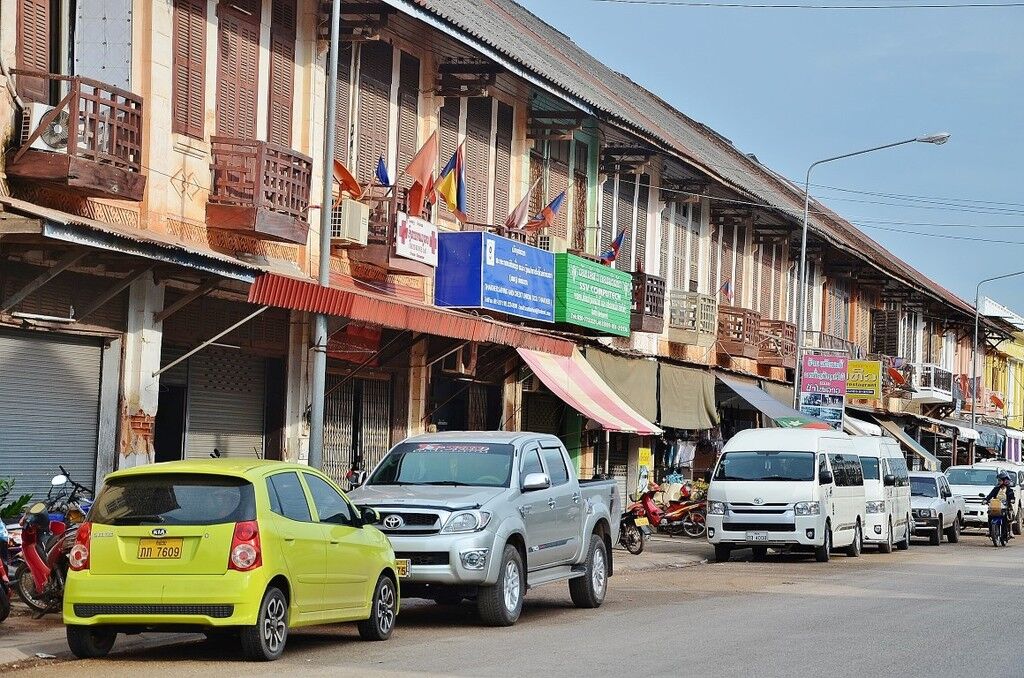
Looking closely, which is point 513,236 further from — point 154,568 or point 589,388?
point 154,568

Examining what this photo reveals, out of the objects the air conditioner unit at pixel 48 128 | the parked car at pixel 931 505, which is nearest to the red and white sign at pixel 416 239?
the air conditioner unit at pixel 48 128

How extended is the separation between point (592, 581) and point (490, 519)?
9.78 ft

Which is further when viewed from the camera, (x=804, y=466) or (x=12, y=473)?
(x=804, y=466)

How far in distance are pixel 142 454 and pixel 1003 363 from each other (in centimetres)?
7673

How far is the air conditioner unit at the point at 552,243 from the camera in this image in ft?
100

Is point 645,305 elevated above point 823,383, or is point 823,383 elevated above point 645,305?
point 645,305

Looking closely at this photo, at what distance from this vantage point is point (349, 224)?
22.6m

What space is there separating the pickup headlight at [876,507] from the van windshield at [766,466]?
15.3 ft

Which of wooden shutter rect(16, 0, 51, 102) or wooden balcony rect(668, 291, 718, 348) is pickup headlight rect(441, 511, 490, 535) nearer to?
wooden shutter rect(16, 0, 51, 102)

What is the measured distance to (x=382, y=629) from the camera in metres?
13.8

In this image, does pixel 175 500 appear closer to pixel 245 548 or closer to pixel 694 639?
pixel 245 548

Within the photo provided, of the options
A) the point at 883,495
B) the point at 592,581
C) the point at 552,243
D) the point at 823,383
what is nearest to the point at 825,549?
the point at 883,495

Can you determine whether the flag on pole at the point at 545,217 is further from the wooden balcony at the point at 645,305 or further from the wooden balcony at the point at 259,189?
the wooden balcony at the point at 259,189

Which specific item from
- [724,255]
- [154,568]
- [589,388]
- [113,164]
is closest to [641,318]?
[589,388]
